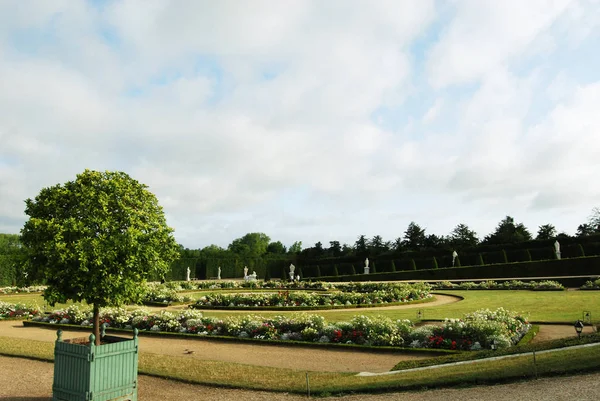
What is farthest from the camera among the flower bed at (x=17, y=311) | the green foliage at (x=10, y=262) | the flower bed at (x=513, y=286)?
the flower bed at (x=513, y=286)

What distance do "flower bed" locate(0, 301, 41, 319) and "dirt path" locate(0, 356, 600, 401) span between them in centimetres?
1166

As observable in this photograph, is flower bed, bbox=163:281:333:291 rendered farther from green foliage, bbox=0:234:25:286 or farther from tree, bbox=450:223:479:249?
tree, bbox=450:223:479:249

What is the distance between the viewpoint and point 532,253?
49.1m

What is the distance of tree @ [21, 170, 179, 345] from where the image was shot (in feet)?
27.5

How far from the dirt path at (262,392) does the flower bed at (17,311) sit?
38.3ft

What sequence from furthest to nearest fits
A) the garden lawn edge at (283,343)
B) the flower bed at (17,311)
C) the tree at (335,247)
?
the tree at (335,247), the flower bed at (17,311), the garden lawn edge at (283,343)

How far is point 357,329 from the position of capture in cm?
1352

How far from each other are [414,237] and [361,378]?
222ft

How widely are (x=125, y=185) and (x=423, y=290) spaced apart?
76.1 feet

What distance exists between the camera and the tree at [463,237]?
67375mm

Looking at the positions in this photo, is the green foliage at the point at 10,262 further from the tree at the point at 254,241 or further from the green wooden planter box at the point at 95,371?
the tree at the point at 254,241

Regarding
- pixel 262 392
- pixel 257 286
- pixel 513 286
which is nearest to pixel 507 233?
pixel 513 286

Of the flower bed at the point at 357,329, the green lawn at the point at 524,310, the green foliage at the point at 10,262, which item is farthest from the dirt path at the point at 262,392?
the green lawn at the point at 524,310

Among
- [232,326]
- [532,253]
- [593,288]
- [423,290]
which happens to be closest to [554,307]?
[423,290]
